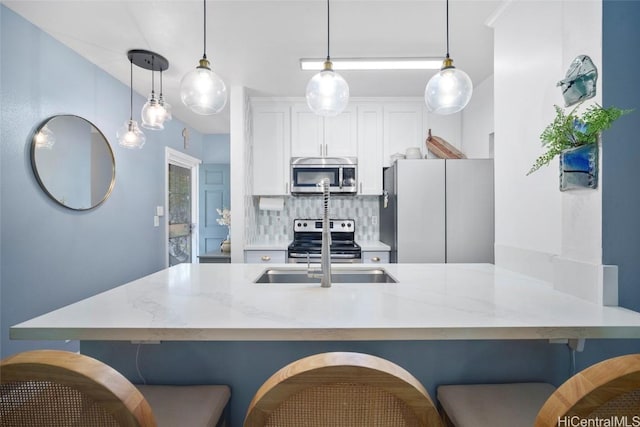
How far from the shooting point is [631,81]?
117 centimetres

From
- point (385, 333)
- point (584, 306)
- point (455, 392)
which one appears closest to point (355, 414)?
point (385, 333)

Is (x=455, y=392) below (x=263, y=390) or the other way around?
below

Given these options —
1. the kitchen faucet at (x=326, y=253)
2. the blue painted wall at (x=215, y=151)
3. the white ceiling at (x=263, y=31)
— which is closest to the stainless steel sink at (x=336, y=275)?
the kitchen faucet at (x=326, y=253)

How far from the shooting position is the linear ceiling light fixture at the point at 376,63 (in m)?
2.59

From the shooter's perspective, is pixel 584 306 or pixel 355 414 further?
pixel 584 306

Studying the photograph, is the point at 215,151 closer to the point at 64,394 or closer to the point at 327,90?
the point at 327,90

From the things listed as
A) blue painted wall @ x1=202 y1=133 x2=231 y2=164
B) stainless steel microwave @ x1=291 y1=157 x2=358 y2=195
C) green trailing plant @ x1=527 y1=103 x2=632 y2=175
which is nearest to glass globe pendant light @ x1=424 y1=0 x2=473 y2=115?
green trailing plant @ x1=527 y1=103 x2=632 y2=175

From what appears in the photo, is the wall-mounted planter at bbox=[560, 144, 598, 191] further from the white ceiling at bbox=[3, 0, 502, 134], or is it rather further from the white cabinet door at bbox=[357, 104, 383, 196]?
the white cabinet door at bbox=[357, 104, 383, 196]

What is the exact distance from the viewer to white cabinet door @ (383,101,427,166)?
352 cm

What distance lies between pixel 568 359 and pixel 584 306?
23 cm

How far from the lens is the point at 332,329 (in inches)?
36.1

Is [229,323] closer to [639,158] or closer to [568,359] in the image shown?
[568,359]

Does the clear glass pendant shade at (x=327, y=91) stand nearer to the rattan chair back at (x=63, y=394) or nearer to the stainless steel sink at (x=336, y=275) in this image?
the stainless steel sink at (x=336, y=275)

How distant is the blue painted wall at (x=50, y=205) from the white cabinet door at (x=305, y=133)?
1.67m
